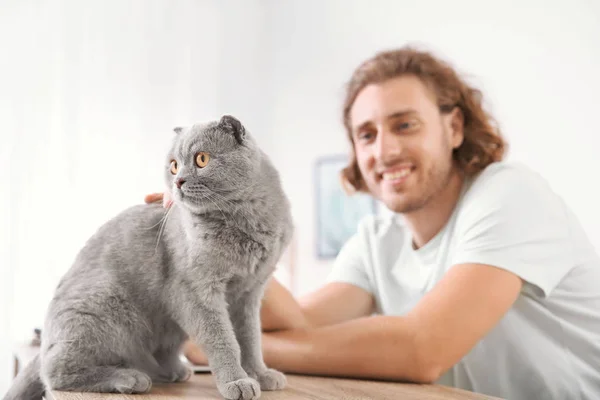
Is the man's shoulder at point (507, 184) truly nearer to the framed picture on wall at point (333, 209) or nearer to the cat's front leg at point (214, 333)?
the cat's front leg at point (214, 333)

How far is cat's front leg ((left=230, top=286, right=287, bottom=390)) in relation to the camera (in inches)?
32.8

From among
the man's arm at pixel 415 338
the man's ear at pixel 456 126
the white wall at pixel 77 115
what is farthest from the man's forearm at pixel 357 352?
the white wall at pixel 77 115

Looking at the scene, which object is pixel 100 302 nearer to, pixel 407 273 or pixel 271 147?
pixel 407 273

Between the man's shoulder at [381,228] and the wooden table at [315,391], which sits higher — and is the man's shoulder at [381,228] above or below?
above

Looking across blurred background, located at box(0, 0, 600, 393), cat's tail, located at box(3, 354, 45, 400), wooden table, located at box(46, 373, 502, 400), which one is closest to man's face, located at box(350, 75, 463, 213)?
wooden table, located at box(46, 373, 502, 400)

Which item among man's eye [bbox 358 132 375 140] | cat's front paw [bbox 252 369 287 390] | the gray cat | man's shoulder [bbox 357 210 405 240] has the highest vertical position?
man's eye [bbox 358 132 375 140]

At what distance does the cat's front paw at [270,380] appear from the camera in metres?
0.81

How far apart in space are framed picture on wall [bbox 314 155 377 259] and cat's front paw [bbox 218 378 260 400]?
2795 mm

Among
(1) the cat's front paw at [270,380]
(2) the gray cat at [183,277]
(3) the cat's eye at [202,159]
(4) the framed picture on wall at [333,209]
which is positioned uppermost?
(3) the cat's eye at [202,159]

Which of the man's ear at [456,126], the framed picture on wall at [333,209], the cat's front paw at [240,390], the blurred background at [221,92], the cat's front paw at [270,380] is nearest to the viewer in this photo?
the cat's front paw at [240,390]

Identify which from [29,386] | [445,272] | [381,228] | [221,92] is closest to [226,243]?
[29,386]

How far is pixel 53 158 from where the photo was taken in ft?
9.73

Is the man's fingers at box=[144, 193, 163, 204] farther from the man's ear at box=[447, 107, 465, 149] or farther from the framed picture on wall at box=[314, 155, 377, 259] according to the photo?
the framed picture on wall at box=[314, 155, 377, 259]

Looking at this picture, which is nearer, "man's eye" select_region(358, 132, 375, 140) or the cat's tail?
the cat's tail
